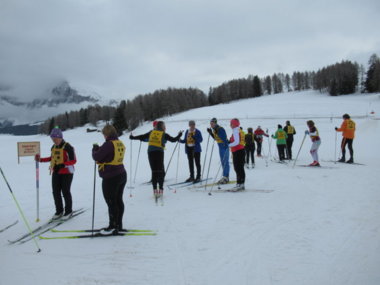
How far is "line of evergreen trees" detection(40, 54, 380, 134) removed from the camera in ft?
233

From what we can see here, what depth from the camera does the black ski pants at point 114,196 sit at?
13.8 ft

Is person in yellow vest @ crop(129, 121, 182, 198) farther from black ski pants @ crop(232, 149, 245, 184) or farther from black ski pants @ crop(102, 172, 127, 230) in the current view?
black ski pants @ crop(232, 149, 245, 184)

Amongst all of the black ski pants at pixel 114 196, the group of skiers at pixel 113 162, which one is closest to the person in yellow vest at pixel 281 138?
the group of skiers at pixel 113 162

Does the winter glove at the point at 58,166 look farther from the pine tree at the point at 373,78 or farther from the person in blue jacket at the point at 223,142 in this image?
the pine tree at the point at 373,78

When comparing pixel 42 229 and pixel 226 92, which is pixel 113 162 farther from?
pixel 226 92

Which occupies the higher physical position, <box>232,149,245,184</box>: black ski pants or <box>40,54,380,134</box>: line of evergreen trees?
<box>40,54,380,134</box>: line of evergreen trees

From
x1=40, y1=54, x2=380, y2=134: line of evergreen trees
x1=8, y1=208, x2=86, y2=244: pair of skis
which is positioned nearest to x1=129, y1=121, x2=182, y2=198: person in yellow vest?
x1=8, y1=208, x2=86, y2=244: pair of skis

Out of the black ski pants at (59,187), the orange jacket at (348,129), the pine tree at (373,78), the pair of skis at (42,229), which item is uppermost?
the pine tree at (373,78)

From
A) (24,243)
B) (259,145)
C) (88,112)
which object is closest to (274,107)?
(259,145)

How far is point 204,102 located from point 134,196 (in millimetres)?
91773

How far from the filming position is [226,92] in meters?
94.6

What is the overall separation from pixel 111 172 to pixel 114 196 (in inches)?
17.3

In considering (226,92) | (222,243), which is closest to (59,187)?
(222,243)

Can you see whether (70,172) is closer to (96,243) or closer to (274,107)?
(96,243)
